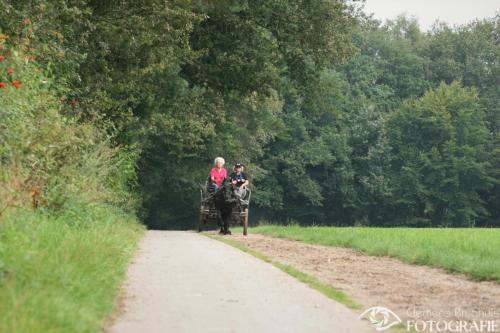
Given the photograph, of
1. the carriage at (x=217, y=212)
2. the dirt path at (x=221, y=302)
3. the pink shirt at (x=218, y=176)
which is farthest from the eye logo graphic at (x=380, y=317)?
the pink shirt at (x=218, y=176)

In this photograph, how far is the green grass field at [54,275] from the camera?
227 inches

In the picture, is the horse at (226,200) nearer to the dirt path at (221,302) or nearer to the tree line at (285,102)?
the tree line at (285,102)

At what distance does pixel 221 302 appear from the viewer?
801 centimetres

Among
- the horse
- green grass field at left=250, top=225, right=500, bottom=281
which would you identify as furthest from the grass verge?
the horse

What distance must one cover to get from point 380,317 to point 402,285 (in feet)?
9.24

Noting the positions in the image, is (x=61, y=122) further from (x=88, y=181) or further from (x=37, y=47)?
(x=37, y=47)

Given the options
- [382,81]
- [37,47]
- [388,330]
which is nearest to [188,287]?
[388,330]

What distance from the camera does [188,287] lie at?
8.94m

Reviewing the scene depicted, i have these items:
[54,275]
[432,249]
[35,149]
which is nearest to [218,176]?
[432,249]

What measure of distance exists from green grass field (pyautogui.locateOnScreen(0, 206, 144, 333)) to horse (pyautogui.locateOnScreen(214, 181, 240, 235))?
36.3ft

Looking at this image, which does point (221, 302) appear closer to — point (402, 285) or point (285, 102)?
point (402, 285)

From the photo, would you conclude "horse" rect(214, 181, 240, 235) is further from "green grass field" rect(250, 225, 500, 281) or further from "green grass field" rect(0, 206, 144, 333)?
"green grass field" rect(0, 206, 144, 333)

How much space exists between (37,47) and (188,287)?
24.3 feet

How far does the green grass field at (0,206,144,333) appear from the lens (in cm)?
575
